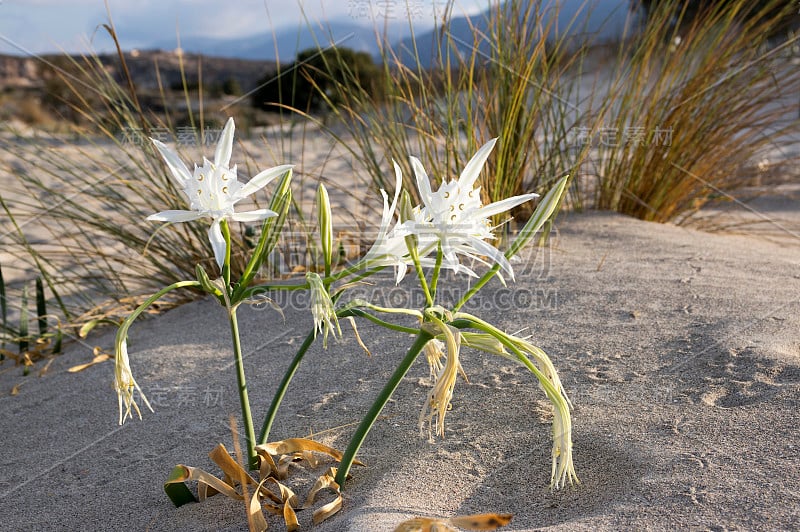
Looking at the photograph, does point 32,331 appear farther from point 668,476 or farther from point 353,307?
point 668,476

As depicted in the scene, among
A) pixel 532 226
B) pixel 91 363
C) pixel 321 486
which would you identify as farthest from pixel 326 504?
pixel 91 363

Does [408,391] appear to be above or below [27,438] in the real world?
above

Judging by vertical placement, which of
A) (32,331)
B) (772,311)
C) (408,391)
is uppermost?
(772,311)

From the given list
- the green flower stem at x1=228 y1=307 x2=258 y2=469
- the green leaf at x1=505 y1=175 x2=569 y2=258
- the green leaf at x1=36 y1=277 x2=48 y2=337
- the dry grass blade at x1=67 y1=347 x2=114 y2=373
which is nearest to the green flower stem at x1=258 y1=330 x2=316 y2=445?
the green flower stem at x1=228 y1=307 x2=258 y2=469

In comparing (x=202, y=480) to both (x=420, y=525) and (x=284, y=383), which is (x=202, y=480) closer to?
(x=284, y=383)

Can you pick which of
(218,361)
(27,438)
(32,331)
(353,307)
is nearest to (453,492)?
(353,307)

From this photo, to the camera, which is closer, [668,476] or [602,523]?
[602,523]
